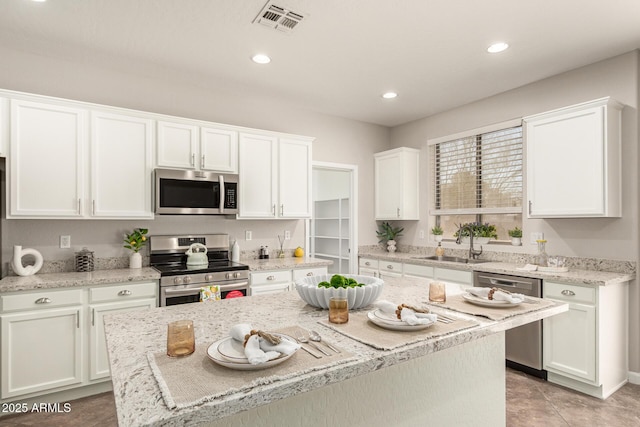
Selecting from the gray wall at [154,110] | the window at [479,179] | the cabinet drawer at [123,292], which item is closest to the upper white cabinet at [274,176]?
the gray wall at [154,110]

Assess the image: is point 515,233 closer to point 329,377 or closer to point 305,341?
point 305,341

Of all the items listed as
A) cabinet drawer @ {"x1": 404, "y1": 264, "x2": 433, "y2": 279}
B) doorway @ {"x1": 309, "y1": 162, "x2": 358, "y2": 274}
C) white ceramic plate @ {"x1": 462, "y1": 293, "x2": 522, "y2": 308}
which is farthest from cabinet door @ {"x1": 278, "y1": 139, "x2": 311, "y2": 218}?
white ceramic plate @ {"x1": 462, "y1": 293, "x2": 522, "y2": 308}

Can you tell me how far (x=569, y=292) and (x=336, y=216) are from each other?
11.2ft

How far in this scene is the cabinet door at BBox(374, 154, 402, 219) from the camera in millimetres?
4875

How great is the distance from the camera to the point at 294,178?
412cm

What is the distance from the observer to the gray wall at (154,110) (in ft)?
10.1

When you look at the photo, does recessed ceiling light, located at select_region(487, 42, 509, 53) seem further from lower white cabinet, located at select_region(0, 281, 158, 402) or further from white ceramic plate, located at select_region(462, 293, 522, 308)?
lower white cabinet, located at select_region(0, 281, 158, 402)

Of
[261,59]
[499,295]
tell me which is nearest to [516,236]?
[499,295]

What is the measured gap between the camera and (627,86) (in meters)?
3.04

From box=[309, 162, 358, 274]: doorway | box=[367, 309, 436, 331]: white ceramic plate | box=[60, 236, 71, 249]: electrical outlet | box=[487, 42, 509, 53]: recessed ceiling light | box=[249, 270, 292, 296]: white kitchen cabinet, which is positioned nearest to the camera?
box=[367, 309, 436, 331]: white ceramic plate

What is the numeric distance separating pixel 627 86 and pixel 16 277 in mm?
5118

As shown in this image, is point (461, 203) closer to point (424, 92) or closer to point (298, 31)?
point (424, 92)

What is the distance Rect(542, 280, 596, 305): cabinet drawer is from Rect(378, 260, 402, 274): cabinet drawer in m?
1.62

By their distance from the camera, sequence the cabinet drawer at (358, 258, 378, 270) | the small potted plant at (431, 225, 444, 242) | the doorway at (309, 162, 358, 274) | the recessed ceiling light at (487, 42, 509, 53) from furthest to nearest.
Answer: the doorway at (309, 162, 358, 274)
the cabinet drawer at (358, 258, 378, 270)
the small potted plant at (431, 225, 444, 242)
the recessed ceiling light at (487, 42, 509, 53)
